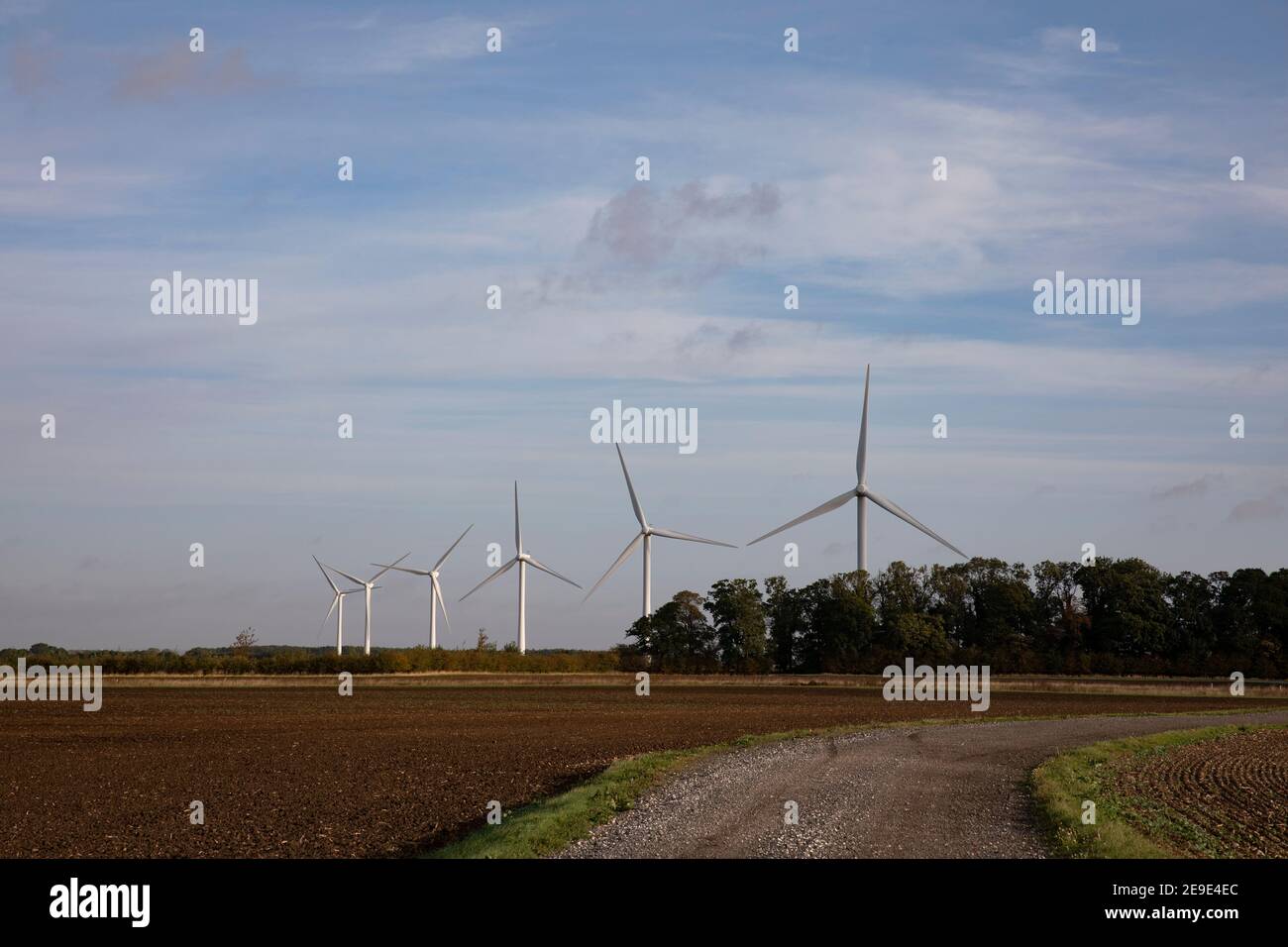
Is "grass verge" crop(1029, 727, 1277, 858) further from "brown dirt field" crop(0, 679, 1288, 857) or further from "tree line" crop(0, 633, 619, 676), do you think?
"tree line" crop(0, 633, 619, 676)

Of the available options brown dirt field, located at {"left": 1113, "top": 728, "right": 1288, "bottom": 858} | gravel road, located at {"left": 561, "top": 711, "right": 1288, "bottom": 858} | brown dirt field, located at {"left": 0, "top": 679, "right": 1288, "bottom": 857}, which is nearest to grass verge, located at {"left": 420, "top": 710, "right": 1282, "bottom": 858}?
gravel road, located at {"left": 561, "top": 711, "right": 1288, "bottom": 858}

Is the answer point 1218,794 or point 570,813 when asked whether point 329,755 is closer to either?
point 570,813

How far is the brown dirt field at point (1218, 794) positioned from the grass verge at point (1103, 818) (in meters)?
0.11

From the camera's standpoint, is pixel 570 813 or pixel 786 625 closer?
pixel 570 813

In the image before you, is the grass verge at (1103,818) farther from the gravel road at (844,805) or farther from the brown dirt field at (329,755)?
the brown dirt field at (329,755)

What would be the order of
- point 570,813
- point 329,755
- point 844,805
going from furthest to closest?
point 329,755
point 844,805
point 570,813

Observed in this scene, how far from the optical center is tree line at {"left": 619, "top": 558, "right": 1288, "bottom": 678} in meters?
138

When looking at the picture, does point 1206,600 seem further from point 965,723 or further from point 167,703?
point 167,703

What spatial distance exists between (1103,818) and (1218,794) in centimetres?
890

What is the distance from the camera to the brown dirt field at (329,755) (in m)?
26.3

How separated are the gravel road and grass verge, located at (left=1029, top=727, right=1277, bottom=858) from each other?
1.72 ft

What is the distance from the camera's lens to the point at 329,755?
45.5 m

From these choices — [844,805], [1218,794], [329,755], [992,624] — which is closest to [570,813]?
[844,805]
